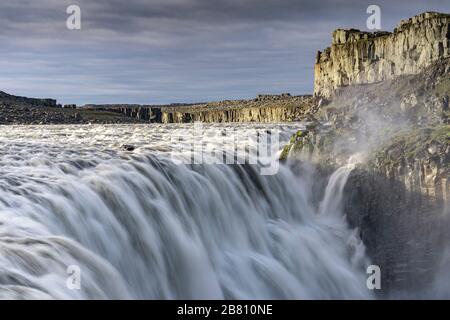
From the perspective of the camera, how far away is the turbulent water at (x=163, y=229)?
12172 mm

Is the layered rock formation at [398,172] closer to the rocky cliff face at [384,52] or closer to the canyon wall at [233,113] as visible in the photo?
the rocky cliff face at [384,52]

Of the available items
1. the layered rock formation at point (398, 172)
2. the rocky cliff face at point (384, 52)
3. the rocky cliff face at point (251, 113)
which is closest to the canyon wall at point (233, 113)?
the rocky cliff face at point (251, 113)

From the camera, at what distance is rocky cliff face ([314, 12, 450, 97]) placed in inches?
1747

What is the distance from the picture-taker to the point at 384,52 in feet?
193

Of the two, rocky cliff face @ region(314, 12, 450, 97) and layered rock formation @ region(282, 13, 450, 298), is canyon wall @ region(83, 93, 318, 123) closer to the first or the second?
rocky cliff face @ region(314, 12, 450, 97)

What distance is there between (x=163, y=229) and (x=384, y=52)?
1868 inches

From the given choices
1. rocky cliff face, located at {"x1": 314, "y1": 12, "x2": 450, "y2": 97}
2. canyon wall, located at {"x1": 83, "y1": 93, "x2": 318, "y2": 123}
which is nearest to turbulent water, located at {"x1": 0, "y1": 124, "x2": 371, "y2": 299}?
rocky cliff face, located at {"x1": 314, "y1": 12, "x2": 450, "y2": 97}

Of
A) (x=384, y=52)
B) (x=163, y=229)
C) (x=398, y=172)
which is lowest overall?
(x=163, y=229)

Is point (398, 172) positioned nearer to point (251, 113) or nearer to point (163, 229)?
point (163, 229)

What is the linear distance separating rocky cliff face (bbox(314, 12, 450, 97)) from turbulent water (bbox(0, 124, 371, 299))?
23.1 metres

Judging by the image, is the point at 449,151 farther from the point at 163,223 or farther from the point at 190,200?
the point at 163,223

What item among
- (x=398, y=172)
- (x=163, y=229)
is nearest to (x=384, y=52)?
(x=398, y=172)

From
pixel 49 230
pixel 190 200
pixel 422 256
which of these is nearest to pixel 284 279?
pixel 190 200
